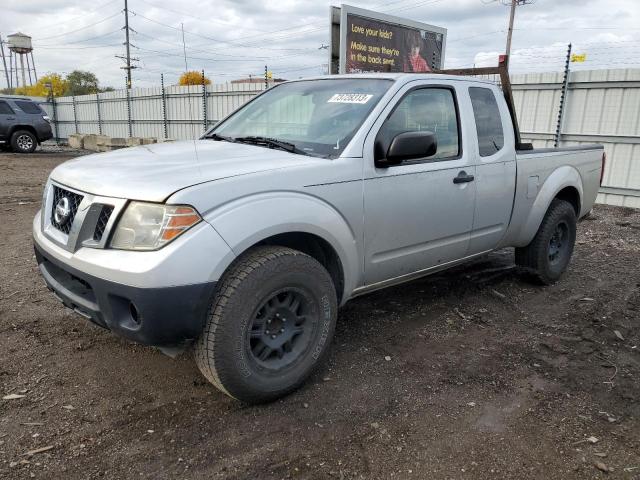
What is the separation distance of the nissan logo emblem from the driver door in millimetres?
1681

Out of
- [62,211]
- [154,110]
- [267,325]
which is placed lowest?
[267,325]

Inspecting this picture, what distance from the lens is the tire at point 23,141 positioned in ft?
61.3

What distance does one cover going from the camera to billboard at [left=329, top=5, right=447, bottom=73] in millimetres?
Result: 11164

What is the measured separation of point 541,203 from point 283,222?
9.56 ft

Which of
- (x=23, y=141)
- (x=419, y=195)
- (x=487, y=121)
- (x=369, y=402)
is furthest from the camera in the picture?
(x=23, y=141)

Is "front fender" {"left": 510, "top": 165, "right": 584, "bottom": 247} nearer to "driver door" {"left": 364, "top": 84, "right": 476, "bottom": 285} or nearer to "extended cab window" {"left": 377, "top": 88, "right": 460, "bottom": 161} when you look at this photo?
"driver door" {"left": 364, "top": 84, "right": 476, "bottom": 285}

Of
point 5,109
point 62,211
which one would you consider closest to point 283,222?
point 62,211

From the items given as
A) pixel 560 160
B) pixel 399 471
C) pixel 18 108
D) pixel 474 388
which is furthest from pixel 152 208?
pixel 18 108

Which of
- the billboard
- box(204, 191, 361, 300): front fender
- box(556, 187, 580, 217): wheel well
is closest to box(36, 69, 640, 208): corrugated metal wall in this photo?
the billboard

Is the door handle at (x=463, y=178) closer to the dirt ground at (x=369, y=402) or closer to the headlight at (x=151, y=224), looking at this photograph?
the dirt ground at (x=369, y=402)

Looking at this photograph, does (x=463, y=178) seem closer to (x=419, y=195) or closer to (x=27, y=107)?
(x=419, y=195)

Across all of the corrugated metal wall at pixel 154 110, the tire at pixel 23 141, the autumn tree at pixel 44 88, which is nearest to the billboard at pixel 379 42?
Result: the corrugated metal wall at pixel 154 110

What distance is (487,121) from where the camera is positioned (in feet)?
13.5

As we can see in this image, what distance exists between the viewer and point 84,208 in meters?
2.57
